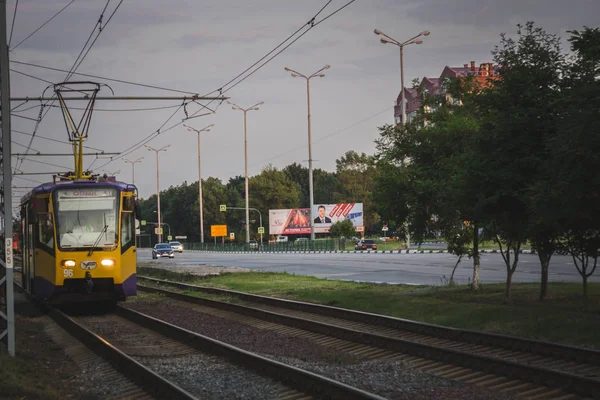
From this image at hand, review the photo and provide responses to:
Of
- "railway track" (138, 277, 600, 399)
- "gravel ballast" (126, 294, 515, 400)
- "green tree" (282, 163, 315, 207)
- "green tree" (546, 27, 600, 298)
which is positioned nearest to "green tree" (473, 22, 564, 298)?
"green tree" (546, 27, 600, 298)

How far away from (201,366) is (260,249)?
8885 centimetres

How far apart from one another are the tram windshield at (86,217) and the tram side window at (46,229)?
0.18 metres

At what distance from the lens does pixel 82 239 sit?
63.5ft

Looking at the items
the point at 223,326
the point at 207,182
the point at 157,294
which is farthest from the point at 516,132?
the point at 207,182

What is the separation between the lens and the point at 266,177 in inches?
5561

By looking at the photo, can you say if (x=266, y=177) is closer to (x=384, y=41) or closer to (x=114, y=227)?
(x=384, y=41)

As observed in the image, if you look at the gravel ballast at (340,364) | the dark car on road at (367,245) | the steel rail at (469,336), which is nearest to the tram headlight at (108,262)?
the gravel ballast at (340,364)

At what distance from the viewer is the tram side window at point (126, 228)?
19797 mm

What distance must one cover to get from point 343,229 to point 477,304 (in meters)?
85.8

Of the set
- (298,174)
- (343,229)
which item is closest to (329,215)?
(343,229)

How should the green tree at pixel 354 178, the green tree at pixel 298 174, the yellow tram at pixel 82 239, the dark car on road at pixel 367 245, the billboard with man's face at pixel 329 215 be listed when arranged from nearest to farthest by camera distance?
the yellow tram at pixel 82 239
the dark car on road at pixel 367 245
the billboard with man's face at pixel 329 215
the green tree at pixel 354 178
the green tree at pixel 298 174

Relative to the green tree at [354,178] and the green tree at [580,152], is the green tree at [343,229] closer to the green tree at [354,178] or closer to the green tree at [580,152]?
the green tree at [354,178]

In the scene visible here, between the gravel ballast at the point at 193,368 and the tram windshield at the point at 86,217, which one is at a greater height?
the tram windshield at the point at 86,217

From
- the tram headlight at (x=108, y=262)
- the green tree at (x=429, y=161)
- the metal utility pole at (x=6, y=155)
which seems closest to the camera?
the metal utility pole at (x=6, y=155)
